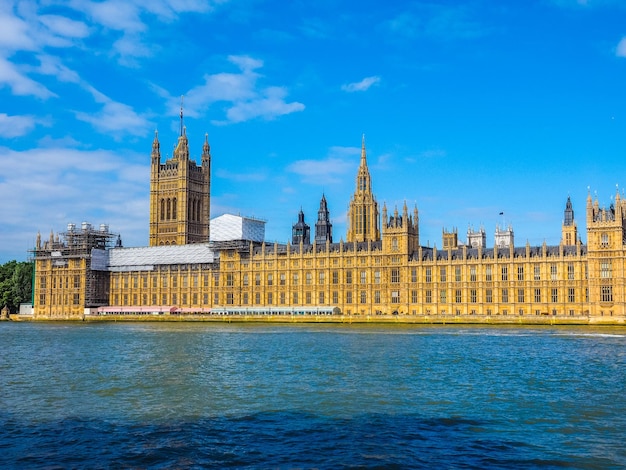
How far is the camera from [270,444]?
91.5 feet

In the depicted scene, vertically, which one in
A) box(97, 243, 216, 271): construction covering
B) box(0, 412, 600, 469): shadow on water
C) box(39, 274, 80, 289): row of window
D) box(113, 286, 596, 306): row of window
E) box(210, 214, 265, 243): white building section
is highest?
box(210, 214, 265, 243): white building section

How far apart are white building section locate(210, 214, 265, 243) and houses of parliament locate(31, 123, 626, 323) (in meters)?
0.26

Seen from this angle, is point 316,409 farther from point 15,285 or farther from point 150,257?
point 15,285

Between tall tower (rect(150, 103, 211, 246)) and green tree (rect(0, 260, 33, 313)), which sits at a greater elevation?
tall tower (rect(150, 103, 211, 246))

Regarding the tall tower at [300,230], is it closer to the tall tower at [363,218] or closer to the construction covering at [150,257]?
the tall tower at [363,218]

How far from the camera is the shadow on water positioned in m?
25.4

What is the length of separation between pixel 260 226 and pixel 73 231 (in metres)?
40.5

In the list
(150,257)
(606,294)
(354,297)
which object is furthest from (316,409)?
(150,257)

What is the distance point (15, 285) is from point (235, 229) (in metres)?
53.7

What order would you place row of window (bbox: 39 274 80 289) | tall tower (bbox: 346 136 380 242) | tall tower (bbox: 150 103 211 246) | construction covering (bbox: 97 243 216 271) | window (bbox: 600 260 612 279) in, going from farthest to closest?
tall tower (bbox: 150 103 211 246) < tall tower (bbox: 346 136 380 242) < row of window (bbox: 39 274 80 289) < construction covering (bbox: 97 243 216 271) < window (bbox: 600 260 612 279)

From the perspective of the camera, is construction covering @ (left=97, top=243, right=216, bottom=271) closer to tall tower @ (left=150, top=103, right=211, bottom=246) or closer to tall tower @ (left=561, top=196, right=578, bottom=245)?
tall tower @ (left=150, top=103, right=211, bottom=246)

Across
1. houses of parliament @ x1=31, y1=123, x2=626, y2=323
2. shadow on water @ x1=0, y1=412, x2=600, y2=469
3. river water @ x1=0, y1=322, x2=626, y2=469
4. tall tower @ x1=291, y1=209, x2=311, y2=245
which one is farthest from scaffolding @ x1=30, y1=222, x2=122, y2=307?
shadow on water @ x1=0, y1=412, x2=600, y2=469

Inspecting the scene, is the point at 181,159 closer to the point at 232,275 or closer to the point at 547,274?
the point at 232,275

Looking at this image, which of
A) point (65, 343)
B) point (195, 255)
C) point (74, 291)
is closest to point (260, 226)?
point (195, 255)
